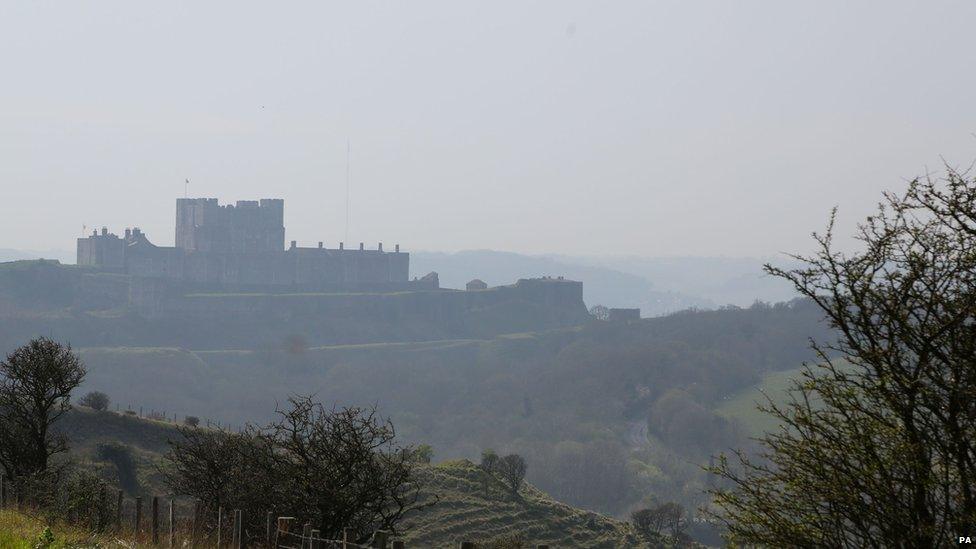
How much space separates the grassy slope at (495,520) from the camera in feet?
158

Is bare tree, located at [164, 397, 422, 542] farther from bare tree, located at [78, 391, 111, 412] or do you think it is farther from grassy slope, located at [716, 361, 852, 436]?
grassy slope, located at [716, 361, 852, 436]

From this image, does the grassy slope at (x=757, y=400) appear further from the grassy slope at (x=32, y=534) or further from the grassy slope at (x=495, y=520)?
the grassy slope at (x=32, y=534)

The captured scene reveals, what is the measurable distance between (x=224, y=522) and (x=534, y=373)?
529ft

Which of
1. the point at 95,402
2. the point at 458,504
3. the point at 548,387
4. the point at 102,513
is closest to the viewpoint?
the point at 102,513

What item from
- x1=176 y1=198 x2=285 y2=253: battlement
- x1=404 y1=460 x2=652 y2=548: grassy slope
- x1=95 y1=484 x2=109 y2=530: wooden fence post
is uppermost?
x1=176 y1=198 x2=285 y2=253: battlement

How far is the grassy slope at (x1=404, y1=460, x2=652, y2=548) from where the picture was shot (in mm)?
48188

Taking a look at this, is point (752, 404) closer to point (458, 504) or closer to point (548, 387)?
point (548, 387)

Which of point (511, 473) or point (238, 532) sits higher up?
point (238, 532)

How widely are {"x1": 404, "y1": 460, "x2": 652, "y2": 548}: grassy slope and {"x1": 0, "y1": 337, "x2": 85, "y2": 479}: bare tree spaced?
22097 millimetres

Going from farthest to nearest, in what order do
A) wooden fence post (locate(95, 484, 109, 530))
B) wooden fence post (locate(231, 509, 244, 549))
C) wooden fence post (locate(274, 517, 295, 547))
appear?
wooden fence post (locate(95, 484, 109, 530)) < wooden fence post (locate(231, 509, 244, 549)) < wooden fence post (locate(274, 517, 295, 547))

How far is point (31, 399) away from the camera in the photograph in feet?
78.3

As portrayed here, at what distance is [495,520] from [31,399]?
31.4 m

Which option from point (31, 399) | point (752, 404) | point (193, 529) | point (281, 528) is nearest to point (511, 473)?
point (31, 399)

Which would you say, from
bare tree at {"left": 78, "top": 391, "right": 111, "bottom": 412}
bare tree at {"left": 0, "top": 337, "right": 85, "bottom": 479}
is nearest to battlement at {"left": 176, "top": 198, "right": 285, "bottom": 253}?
bare tree at {"left": 78, "top": 391, "right": 111, "bottom": 412}
